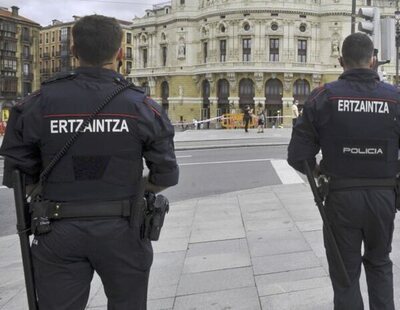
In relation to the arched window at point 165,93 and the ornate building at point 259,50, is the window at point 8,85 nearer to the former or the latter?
the arched window at point 165,93

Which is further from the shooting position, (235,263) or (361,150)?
(235,263)

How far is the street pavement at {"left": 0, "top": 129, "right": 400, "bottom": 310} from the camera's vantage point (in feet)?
13.2

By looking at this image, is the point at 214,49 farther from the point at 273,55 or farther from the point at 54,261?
the point at 54,261

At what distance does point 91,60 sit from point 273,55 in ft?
199

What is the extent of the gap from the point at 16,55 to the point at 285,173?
7719cm

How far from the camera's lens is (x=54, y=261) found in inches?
95.3

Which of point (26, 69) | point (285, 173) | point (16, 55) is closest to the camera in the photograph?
point (285, 173)

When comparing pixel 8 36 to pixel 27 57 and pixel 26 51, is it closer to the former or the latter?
pixel 26 51

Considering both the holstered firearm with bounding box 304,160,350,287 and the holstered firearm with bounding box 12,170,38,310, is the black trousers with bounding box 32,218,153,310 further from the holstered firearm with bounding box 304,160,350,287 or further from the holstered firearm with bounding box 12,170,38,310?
the holstered firearm with bounding box 304,160,350,287

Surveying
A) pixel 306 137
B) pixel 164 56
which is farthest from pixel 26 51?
pixel 306 137

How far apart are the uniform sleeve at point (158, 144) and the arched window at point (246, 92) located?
59.7 metres

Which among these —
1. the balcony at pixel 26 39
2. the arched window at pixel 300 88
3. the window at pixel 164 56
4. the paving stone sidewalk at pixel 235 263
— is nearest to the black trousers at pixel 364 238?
the paving stone sidewalk at pixel 235 263

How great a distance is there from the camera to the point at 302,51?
203 feet

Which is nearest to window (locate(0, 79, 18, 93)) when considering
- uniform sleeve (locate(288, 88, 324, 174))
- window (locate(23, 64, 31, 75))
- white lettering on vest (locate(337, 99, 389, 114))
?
window (locate(23, 64, 31, 75))
